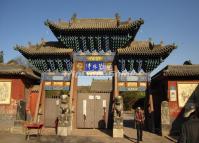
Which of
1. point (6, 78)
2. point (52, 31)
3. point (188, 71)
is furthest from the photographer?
point (52, 31)

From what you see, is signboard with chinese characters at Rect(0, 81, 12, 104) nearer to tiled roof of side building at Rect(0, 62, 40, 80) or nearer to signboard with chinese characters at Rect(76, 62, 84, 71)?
tiled roof of side building at Rect(0, 62, 40, 80)

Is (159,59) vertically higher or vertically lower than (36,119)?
higher

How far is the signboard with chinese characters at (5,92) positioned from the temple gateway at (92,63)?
197 cm

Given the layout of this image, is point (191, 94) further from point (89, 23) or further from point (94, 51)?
point (89, 23)

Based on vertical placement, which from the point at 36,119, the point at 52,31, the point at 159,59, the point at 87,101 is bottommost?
the point at 36,119

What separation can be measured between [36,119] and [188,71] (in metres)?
10.3

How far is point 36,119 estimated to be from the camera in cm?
1767

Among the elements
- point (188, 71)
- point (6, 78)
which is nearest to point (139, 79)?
point (188, 71)

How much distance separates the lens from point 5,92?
1789 centimetres

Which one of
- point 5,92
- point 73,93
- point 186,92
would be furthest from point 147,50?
point 5,92

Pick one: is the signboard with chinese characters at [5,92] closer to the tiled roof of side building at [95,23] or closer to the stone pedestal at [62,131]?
the stone pedestal at [62,131]

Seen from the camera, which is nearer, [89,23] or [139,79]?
[139,79]

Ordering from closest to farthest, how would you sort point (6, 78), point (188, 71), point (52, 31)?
point (188, 71), point (6, 78), point (52, 31)

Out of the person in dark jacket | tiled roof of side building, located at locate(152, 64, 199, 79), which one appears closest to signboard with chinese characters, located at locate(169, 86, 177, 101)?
tiled roof of side building, located at locate(152, 64, 199, 79)
